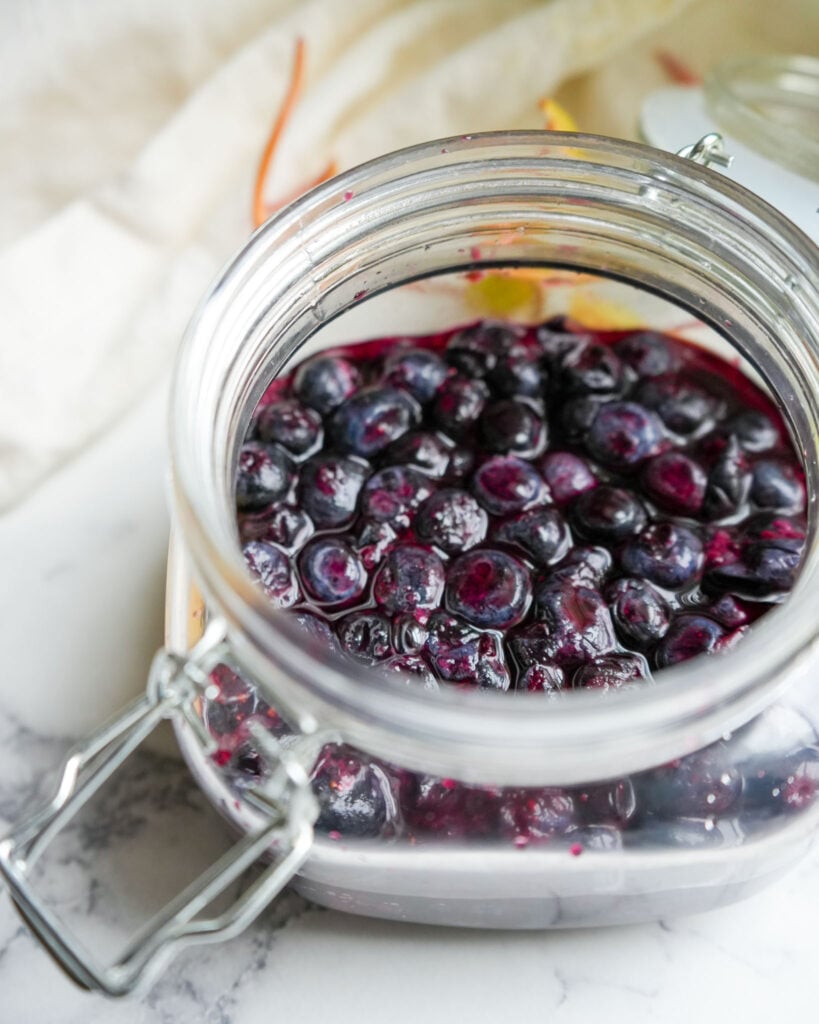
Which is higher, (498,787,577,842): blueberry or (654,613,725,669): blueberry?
(654,613,725,669): blueberry

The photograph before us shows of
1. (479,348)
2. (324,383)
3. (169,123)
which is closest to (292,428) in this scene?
(324,383)

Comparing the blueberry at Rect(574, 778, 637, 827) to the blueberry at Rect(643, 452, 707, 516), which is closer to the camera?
the blueberry at Rect(574, 778, 637, 827)

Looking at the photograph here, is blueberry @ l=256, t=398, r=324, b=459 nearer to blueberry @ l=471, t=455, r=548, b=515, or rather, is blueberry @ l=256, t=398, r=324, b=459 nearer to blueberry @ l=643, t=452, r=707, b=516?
blueberry @ l=471, t=455, r=548, b=515

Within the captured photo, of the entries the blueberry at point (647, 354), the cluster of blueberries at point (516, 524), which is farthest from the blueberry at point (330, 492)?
the blueberry at point (647, 354)

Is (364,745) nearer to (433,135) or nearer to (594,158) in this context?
(594,158)

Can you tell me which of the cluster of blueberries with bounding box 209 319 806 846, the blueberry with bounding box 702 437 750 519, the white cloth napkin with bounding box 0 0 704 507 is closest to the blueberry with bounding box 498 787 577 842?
the cluster of blueberries with bounding box 209 319 806 846

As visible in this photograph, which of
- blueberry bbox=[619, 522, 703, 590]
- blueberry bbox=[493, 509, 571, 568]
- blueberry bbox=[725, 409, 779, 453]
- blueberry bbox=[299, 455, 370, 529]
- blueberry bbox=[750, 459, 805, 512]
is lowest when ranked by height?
blueberry bbox=[299, 455, 370, 529]

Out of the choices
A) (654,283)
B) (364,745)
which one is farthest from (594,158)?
(364,745)
